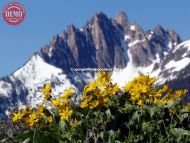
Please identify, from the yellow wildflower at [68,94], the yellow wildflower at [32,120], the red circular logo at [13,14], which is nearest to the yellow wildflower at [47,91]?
the yellow wildflower at [68,94]

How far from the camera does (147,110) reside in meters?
6.94

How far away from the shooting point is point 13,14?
62.1 feet

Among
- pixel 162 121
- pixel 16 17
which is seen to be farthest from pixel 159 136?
pixel 16 17

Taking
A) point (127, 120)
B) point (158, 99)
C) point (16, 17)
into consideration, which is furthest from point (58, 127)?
point (16, 17)

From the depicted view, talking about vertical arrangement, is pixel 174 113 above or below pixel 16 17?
below

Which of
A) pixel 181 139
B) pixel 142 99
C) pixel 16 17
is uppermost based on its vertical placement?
pixel 16 17

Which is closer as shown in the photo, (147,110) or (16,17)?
(147,110)

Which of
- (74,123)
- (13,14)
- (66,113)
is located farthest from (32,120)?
(13,14)

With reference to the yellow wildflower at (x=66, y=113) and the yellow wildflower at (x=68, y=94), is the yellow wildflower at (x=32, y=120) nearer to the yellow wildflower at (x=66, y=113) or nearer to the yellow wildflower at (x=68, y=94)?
the yellow wildflower at (x=66, y=113)

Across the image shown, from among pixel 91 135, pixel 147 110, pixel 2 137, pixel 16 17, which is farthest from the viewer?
pixel 16 17

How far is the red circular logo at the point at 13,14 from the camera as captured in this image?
17344 mm

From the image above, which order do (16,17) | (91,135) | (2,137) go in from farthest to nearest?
(16,17) → (2,137) → (91,135)

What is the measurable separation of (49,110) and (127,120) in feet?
2.87

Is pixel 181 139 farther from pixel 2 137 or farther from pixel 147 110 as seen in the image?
pixel 2 137
